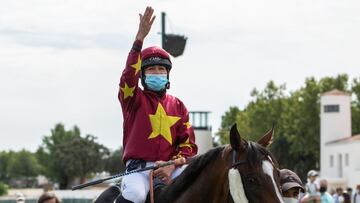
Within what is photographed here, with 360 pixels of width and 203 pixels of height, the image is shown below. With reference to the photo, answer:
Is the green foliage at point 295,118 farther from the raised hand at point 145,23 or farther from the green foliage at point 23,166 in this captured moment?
the raised hand at point 145,23

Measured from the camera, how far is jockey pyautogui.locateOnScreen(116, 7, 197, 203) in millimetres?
6699

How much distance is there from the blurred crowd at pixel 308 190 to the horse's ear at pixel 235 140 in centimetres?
166

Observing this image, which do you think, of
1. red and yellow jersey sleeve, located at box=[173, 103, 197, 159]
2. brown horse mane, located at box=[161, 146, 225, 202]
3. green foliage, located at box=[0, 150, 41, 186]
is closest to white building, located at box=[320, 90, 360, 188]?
green foliage, located at box=[0, 150, 41, 186]

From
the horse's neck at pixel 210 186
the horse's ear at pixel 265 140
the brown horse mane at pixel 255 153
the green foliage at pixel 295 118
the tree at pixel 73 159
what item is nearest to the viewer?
the brown horse mane at pixel 255 153

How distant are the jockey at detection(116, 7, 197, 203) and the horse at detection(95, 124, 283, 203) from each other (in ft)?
0.95

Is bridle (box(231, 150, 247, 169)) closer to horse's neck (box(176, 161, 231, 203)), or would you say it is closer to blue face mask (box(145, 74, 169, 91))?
horse's neck (box(176, 161, 231, 203))

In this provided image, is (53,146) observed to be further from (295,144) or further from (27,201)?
(27,201)

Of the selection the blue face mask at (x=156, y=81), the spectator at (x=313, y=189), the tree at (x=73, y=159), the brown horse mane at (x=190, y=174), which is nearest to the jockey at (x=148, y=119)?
the blue face mask at (x=156, y=81)

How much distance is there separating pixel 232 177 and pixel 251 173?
0.54ft

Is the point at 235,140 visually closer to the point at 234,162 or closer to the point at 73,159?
the point at 234,162

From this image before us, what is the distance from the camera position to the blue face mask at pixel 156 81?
22.7 ft

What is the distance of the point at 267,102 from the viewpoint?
4124 inches

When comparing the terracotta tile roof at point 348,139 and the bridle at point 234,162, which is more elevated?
the bridle at point 234,162

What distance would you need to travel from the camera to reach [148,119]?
683 cm
